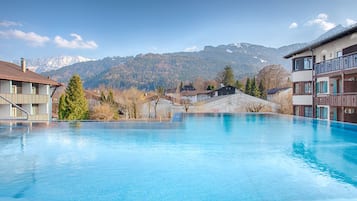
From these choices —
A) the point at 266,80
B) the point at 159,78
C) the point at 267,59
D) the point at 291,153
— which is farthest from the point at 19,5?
the point at 267,59

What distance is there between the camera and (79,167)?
6.37 m

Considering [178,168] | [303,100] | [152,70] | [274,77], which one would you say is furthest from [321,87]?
[152,70]

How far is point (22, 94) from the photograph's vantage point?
20.0m

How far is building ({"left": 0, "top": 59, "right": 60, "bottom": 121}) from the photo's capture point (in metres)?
18.8

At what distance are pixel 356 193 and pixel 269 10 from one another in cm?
2057

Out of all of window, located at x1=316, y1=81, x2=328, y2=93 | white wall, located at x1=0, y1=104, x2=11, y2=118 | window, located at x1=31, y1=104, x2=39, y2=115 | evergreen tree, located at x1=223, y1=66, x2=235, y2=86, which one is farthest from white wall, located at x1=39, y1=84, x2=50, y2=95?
evergreen tree, located at x1=223, y1=66, x2=235, y2=86

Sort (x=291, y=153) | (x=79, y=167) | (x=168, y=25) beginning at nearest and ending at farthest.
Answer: (x=79, y=167) < (x=291, y=153) < (x=168, y=25)

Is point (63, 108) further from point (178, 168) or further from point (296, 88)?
point (178, 168)

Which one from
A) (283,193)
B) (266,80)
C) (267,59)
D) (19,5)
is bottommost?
(283,193)

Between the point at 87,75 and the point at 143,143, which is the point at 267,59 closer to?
the point at 87,75

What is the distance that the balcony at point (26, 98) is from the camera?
18828 mm

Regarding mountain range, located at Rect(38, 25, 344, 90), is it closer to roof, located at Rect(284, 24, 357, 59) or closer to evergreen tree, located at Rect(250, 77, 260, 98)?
evergreen tree, located at Rect(250, 77, 260, 98)

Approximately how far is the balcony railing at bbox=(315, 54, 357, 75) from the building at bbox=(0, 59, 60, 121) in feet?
57.0

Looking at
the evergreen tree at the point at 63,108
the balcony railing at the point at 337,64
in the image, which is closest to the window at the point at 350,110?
the balcony railing at the point at 337,64
